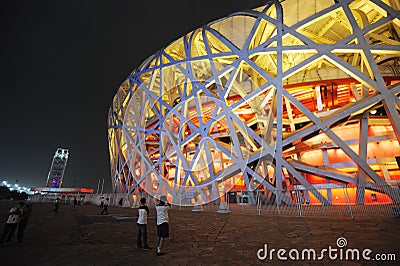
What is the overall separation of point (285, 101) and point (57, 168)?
100 m

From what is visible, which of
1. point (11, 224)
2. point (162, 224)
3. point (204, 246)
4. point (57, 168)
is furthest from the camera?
point (57, 168)

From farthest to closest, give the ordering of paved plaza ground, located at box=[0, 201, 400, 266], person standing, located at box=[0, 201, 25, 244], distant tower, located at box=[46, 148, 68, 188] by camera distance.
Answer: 1. distant tower, located at box=[46, 148, 68, 188]
2. person standing, located at box=[0, 201, 25, 244]
3. paved plaza ground, located at box=[0, 201, 400, 266]

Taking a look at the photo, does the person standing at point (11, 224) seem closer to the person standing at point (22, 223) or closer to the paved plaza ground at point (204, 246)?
the person standing at point (22, 223)

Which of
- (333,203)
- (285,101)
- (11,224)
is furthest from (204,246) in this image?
(285,101)

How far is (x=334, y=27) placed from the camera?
17.4 meters

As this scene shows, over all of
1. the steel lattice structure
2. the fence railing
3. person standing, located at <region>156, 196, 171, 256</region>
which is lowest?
person standing, located at <region>156, 196, 171, 256</region>

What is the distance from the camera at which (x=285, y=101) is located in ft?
60.2

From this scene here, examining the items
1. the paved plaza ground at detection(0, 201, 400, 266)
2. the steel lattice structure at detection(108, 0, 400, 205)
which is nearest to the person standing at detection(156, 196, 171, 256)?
the paved plaza ground at detection(0, 201, 400, 266)

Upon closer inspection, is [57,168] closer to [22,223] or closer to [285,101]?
[285,101]

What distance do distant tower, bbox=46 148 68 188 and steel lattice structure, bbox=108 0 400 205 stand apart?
82649 millimetres

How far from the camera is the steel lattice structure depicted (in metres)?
13.1

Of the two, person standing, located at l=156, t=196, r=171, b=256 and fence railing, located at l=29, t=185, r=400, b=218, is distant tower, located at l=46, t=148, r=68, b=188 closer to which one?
fence railing, located at l=29, t=185, r=400, b=218

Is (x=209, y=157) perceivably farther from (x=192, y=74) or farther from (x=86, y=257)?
(x=86, y=257)

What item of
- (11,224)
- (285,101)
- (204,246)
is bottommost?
(204,246)
